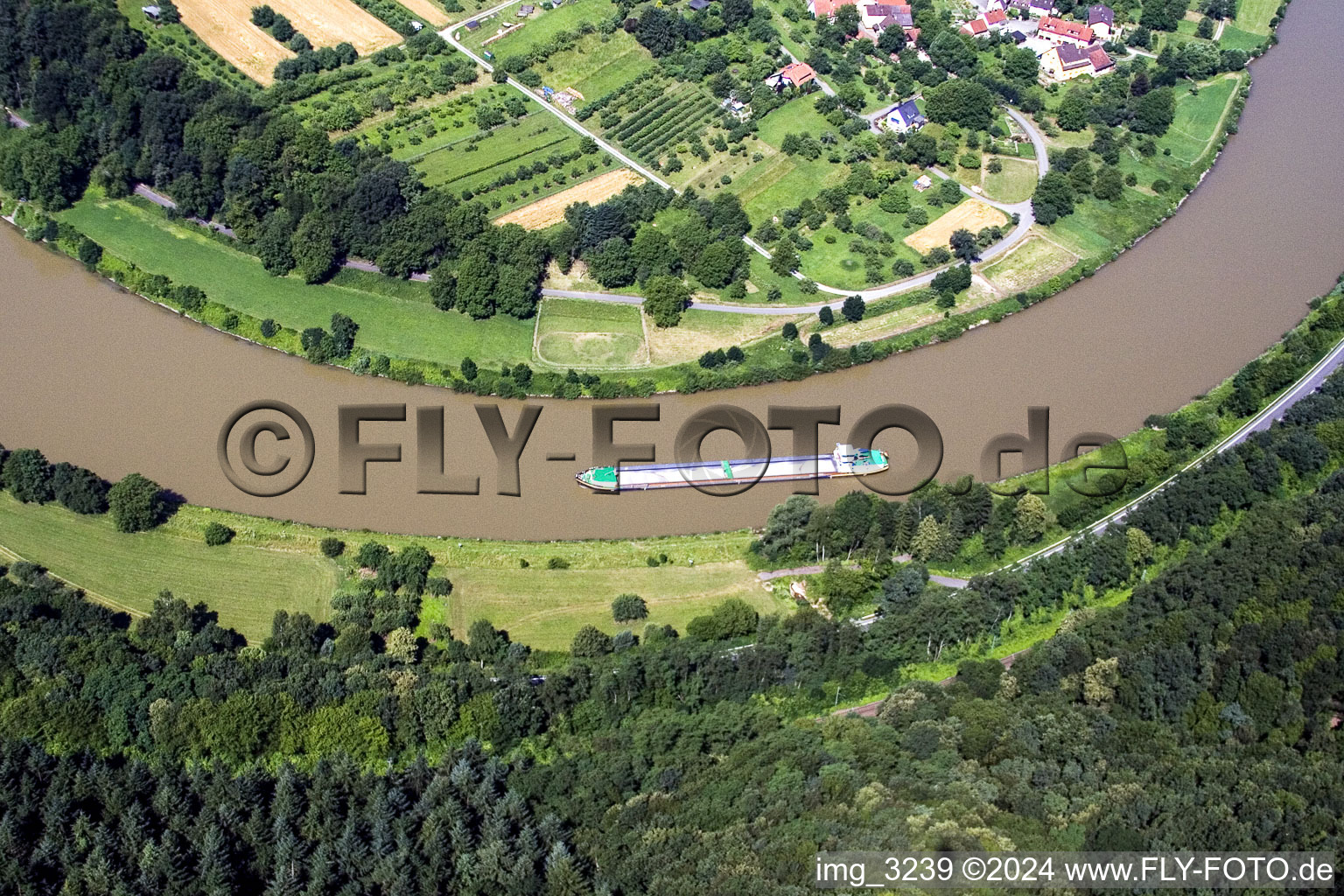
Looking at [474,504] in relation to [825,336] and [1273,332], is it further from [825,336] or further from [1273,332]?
[1273,332]

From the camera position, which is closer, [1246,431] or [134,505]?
[134,505]

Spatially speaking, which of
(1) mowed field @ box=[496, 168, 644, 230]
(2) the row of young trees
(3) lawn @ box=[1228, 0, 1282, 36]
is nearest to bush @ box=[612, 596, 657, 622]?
(2) the row of young trees

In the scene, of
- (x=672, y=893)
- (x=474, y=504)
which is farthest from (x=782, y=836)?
(x=474, y=504)

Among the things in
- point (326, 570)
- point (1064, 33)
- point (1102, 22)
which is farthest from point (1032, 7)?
point (326, 570)

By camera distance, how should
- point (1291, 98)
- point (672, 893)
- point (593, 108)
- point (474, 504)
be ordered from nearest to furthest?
point (672, 893) → point (474, 504) → point (593, 108) → point (1291, 98)

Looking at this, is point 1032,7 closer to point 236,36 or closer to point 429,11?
point 429,11
